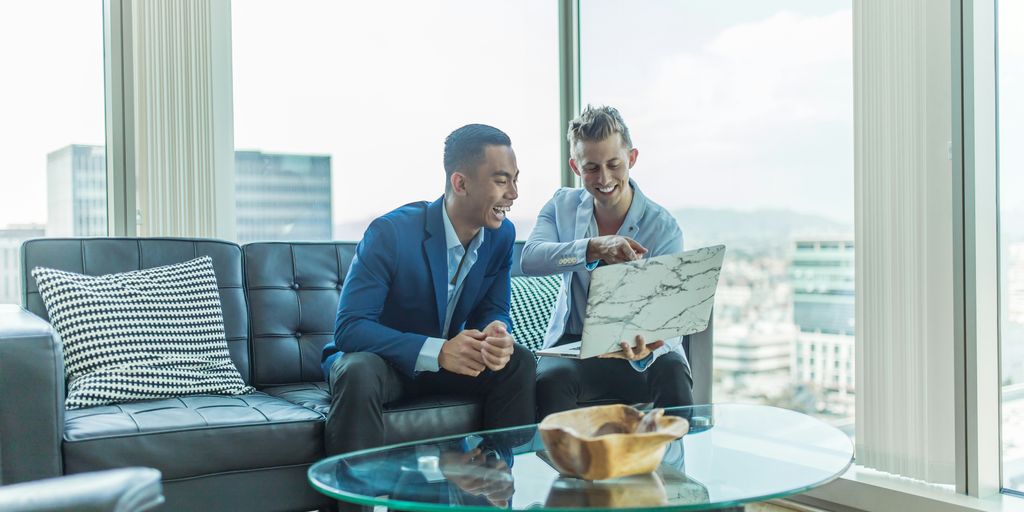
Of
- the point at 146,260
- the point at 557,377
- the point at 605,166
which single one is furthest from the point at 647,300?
the point at 146,260

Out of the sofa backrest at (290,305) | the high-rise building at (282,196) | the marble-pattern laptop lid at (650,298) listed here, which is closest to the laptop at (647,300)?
the marble-pattern laptop lid at (650,298)

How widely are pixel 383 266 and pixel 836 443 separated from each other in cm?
119

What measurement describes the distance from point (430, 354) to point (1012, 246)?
1.60 metres

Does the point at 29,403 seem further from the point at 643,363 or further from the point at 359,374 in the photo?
the point at 643,363

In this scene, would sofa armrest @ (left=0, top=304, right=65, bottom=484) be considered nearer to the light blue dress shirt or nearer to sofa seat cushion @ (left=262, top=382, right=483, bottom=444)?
sofa seat cushion @ (left=262, top=382, right=483, bottom=444)

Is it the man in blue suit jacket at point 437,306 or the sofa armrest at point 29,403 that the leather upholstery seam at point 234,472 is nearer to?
the man in blue suit jacket at point 437,306

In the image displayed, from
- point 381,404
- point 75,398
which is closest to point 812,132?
point 381,404

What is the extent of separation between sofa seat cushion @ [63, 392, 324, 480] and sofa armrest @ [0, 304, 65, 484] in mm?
62

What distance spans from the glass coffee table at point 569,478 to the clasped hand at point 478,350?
25cm

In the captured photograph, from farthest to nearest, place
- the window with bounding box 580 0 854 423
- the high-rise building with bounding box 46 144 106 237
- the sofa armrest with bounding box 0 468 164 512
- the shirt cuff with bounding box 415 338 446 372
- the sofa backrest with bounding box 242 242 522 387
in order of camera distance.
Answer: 1. the high-rise building with bounding box 46 144 106 237
2. the window with bounding box 580 0 854 423
3. the sofa backrest with bounding box 242 242 522 387
4. the shirt cuff with bounding box 415 338 446 372
5. the sofa armrest with bounding box 0 468 164 512

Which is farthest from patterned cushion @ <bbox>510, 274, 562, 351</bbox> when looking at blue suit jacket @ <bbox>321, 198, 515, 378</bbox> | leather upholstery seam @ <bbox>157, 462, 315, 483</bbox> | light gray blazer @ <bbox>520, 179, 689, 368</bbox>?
leather upholstery seam @ <bbox>157, 462, 315, 483</bbox>

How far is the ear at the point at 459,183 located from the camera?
7.69 ft

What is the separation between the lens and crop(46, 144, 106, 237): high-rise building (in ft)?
9.50

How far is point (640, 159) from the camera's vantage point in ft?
11.5
